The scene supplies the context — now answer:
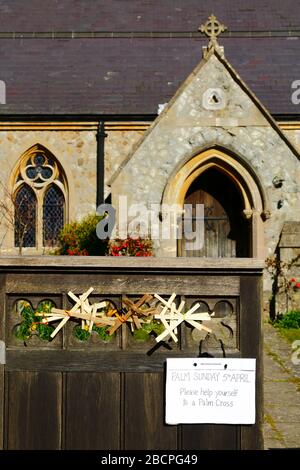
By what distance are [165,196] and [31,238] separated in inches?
187

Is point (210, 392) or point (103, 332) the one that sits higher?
point (103, 332)

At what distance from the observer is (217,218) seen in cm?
1534

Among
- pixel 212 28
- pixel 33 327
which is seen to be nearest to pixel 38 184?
pixel 212 28

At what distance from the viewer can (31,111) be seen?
1661 centimetres

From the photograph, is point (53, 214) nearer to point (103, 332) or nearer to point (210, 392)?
point (103, 332)

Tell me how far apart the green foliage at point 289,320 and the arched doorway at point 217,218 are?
208 cm

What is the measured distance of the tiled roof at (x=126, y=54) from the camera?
55.1ft

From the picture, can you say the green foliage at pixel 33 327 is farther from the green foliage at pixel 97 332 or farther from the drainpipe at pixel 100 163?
the drainpipe at pixel 100 163

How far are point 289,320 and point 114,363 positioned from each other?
9.33 metres

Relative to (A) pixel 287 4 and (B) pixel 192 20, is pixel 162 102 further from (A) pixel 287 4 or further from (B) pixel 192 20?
(A) pixel 287 4

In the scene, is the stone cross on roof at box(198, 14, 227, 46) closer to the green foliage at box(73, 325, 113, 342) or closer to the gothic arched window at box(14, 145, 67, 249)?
the gothic arched window at box(14, 145, 67, 249)

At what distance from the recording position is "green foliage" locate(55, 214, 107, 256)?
49.2 ft

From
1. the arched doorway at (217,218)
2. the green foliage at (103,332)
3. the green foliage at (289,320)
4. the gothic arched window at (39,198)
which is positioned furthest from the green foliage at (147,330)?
the gothic arched window at (39,198)
